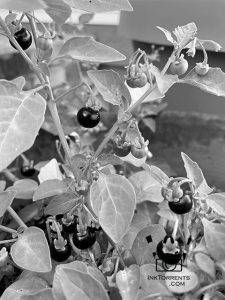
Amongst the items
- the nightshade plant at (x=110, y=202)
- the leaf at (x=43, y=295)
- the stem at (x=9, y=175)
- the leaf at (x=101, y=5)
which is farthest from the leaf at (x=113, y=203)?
the stem at (x=9, y=175)

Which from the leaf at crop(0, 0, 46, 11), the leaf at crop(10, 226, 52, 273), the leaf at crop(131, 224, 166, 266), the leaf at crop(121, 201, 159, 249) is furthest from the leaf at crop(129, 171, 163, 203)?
the leaf at crop(0, 0, 46, 11)

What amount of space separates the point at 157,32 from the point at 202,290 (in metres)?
0.92

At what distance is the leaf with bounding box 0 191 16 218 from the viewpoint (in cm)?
68

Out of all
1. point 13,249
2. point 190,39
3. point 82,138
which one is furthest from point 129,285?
point 82,138

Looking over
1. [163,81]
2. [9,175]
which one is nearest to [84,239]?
[163,81]

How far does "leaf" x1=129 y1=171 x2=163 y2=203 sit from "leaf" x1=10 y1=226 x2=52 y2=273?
0.24m

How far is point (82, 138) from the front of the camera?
4.01 ft

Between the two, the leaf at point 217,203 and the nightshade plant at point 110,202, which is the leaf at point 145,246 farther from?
the leaf at point 217,203

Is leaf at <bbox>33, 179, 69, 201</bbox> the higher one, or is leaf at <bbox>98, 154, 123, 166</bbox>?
leaf at <bbox>98, 154, 123, 166</bbox>

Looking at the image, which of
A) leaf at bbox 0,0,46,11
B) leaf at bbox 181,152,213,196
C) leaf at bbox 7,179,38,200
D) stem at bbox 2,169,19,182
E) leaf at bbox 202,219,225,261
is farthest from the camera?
stem at bbox 2,169,19,182

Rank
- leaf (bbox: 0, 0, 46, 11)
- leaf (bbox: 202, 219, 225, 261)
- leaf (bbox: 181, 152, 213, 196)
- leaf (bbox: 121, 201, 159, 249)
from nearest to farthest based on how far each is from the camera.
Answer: leaf (bbox: 0, 0, 46, 11) → leaf (bbox: 202, 219, 225, 261) → leaf (bbox: 181, 152, 213, 196) → leaf (bbox: 121, 201, 159, 249)

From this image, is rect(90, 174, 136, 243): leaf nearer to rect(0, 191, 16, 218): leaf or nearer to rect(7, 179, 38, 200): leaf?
rect(0, 191, 16, 218): leaf

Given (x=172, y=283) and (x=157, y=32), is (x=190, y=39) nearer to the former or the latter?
(x=172, y=283)

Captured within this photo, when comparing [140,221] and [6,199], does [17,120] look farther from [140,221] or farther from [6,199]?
[140,221]
